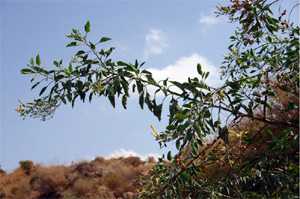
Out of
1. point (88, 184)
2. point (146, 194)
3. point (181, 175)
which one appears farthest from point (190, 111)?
point (88, 184)

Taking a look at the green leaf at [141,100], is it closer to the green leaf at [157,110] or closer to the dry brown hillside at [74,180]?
the green leaf at [157,110]

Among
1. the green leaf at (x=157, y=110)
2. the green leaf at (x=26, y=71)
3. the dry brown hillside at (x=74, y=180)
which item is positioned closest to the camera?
the green leaf at (x=157, y=110)

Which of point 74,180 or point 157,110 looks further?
point 74,180

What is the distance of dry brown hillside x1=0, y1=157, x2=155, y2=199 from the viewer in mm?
13820

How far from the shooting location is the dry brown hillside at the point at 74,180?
13820 mm

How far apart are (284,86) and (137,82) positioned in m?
0.71

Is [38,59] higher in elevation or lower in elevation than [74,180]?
lower

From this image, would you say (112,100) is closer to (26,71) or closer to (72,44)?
(72,44)

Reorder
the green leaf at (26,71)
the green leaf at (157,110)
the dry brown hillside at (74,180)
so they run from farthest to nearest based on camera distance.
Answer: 1. the dry brown hillside at (74,180)
2. the green leaf at (26,71)
3. the green leaf at (157,110)

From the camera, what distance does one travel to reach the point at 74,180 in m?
15.6

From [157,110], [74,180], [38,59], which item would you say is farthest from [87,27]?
[74,180]

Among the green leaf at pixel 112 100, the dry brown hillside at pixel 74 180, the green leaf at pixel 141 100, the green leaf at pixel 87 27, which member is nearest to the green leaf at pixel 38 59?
the green leaf at pixel 87 27

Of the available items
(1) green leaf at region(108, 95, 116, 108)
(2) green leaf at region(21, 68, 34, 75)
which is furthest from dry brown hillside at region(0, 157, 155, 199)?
(1) green leaf at region(108, 95, 116, 108)

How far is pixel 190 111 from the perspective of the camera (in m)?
2.03
